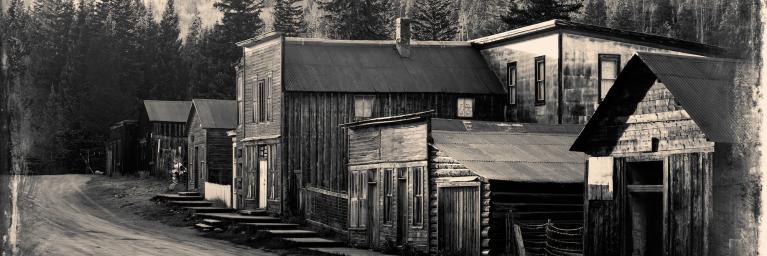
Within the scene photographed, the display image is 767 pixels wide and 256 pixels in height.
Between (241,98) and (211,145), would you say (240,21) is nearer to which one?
(211,145)

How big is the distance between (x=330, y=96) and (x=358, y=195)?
7.95 m

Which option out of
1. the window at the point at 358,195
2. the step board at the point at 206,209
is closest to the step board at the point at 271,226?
the window at the point at 358,195

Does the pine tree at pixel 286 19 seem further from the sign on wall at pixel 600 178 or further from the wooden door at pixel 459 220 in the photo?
the sign on wall at pixel 600 178

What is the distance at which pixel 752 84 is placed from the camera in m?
20.2

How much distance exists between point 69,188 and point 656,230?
5093 centimetres

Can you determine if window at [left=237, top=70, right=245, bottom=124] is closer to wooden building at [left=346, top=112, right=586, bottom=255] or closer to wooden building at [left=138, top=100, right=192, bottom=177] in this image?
wooden building at [left=346, top=112, right=586, bottom=255]

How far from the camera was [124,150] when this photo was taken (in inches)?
3300

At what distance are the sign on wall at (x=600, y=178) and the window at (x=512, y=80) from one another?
826 inches

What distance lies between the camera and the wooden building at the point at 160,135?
7394 cm

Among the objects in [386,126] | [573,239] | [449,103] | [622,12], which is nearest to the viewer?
[573,239]

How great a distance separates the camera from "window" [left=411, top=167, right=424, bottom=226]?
34531 millimetres

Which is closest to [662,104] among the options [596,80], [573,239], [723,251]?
[723,251]

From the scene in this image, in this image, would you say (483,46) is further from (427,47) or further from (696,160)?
(696,160)

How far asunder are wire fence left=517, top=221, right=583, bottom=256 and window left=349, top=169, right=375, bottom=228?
8.18m
